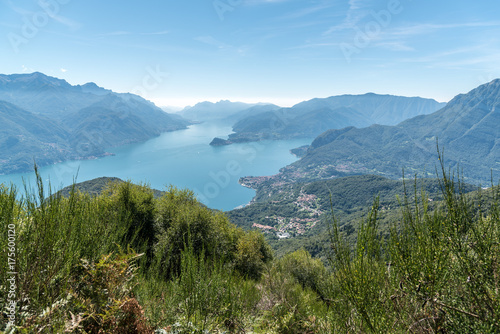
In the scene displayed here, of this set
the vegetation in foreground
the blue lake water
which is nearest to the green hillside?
the blue lake water

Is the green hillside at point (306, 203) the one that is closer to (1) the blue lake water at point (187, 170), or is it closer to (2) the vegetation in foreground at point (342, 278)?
(1) the blue lake water at point (187, 170)

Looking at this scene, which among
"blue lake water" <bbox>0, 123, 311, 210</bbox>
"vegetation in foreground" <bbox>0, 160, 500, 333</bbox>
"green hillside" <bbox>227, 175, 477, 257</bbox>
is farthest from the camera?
"blue lake water" <bbox>0, 123, 311, 210</bbox>

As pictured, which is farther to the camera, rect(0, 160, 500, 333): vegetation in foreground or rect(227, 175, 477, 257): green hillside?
→ rect(227, 175, 477, 257): green hillside

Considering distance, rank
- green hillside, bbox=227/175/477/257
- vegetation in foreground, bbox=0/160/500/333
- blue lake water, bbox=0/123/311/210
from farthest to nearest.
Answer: blue lake water, bbox=0/123/311/210 → green hillside, bbox=227/175/477/257 → vegetation in foreground, bbox=0/160/500/333

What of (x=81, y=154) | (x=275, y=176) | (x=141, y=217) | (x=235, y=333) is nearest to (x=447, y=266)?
(x=235, y=333)

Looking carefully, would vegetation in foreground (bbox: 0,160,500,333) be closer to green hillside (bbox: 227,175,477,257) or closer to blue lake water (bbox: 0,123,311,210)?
green hillside (bbox: 227,175,477,257)

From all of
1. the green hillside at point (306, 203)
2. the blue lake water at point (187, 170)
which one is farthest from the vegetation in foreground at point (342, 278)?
the blue lake water at point (187, 170)

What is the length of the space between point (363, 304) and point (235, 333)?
1853 mm

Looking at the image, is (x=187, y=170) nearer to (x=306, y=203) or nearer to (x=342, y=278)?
(x=306, y=203)

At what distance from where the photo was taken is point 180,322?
9.04ft

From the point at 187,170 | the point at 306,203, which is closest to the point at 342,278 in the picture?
the point at 306,203

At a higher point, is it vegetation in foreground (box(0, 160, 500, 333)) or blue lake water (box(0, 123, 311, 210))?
vegetation in foreground (box(0, 160, 500, 333))

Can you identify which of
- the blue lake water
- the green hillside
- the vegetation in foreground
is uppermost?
the vegetation in foreground

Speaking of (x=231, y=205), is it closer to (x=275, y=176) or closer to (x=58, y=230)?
(x=275, y=176)
